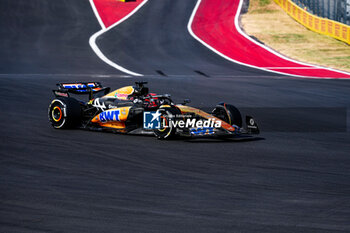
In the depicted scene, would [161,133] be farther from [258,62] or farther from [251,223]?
[258,62]

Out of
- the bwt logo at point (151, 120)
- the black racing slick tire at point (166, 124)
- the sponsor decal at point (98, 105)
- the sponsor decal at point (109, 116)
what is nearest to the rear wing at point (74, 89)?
the sponsor decal at point (98, 105)

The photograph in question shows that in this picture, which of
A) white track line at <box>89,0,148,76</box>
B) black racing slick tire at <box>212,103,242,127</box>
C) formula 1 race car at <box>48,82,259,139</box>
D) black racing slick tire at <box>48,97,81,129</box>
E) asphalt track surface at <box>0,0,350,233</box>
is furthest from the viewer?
white track line at <box>89,0,148,76</box>

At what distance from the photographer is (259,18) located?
135 feet

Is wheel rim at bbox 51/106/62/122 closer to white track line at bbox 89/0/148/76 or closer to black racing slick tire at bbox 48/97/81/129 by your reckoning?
black racing slick tire at bbox 48/97/81/129

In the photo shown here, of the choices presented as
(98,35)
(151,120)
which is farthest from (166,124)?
(98,35)

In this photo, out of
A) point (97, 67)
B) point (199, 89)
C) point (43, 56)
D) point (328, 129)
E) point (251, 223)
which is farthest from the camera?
point (43, 56)

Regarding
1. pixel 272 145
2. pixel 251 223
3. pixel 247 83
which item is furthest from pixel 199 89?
pixel 251 223

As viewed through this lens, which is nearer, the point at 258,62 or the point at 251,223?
the point at 251,223

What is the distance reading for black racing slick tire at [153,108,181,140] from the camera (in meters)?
11.3

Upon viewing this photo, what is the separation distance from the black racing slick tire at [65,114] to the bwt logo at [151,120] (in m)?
1.77

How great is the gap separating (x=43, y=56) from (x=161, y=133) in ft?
61.1

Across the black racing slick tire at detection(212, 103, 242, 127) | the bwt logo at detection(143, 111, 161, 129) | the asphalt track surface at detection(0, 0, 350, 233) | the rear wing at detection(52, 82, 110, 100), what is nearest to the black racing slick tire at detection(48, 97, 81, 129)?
the asphalt track surface at detection(0, 0, 350, 233)

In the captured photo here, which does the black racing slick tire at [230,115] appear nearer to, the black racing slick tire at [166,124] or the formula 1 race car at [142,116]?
the formula 1 race car at [142,116]

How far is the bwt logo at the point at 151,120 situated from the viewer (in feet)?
37.5
